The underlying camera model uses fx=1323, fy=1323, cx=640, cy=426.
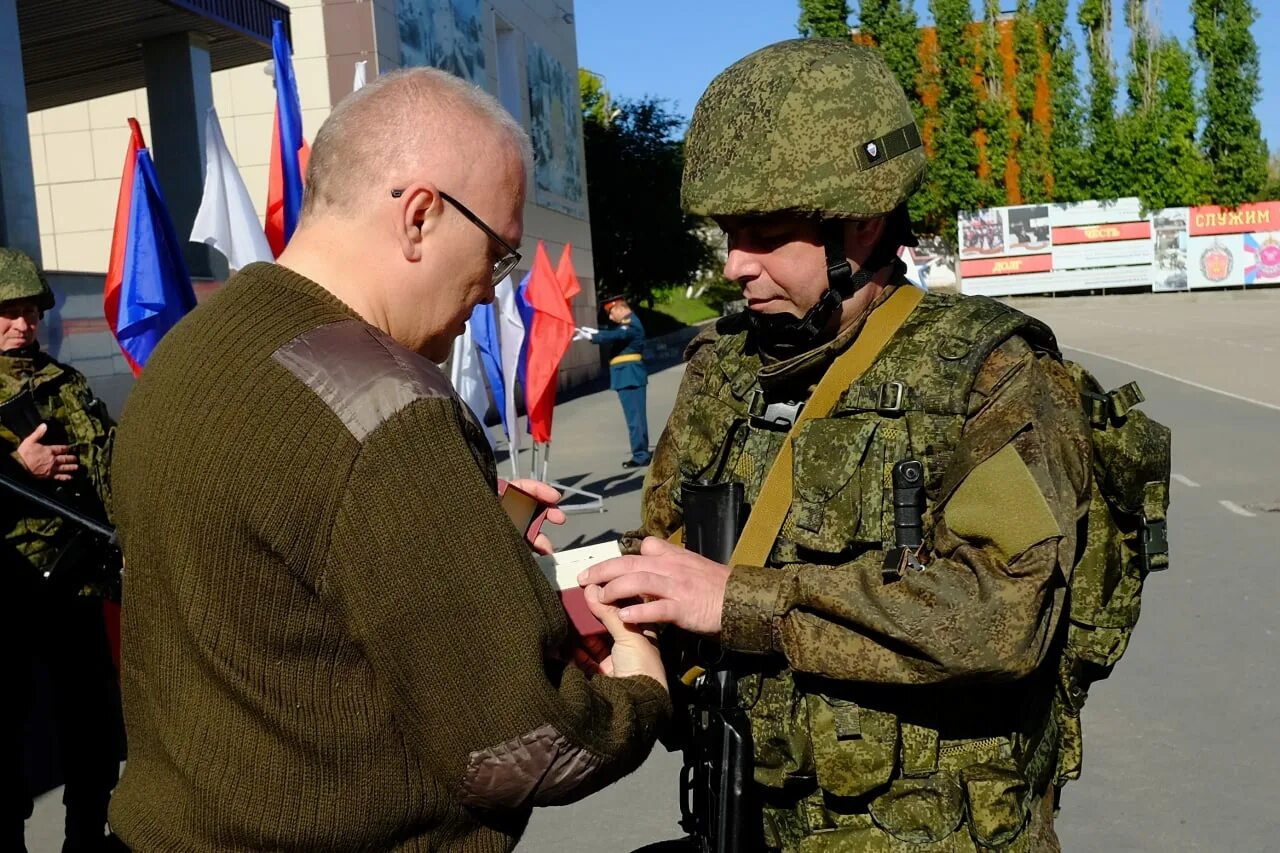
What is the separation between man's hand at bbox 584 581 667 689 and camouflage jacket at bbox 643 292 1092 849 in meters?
0.16

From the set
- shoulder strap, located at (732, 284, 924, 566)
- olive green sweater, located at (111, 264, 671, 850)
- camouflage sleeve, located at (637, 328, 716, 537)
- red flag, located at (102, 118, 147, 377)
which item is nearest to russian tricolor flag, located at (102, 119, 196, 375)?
red flag, located at (102, 118, 147, 377)

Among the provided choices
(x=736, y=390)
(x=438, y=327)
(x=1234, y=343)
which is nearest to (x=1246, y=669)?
(x=736, y=390)

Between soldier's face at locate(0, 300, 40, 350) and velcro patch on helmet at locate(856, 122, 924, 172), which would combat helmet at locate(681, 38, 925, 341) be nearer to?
velcro patch on helmet at locate(856, 122, 924, 172)

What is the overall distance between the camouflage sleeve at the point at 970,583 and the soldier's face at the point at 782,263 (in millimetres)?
370

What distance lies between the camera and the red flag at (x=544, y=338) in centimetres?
1143

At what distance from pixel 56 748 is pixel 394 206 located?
5.04 metres

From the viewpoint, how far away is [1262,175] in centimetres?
4559

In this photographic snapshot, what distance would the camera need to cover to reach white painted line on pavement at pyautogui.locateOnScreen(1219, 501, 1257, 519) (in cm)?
945

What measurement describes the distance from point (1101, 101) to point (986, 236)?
6891 millimetres

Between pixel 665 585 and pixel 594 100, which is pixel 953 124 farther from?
pixel 665 585

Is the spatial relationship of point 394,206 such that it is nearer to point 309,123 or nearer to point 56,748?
point 56,748

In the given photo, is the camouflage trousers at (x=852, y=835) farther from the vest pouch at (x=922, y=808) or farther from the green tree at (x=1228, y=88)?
the green tree at (x=1228, y=88)

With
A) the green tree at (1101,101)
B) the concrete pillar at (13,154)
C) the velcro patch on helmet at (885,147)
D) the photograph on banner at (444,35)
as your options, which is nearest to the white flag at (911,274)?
the velcro patch on helmet at (885,147)

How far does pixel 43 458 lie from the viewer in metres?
4.79
